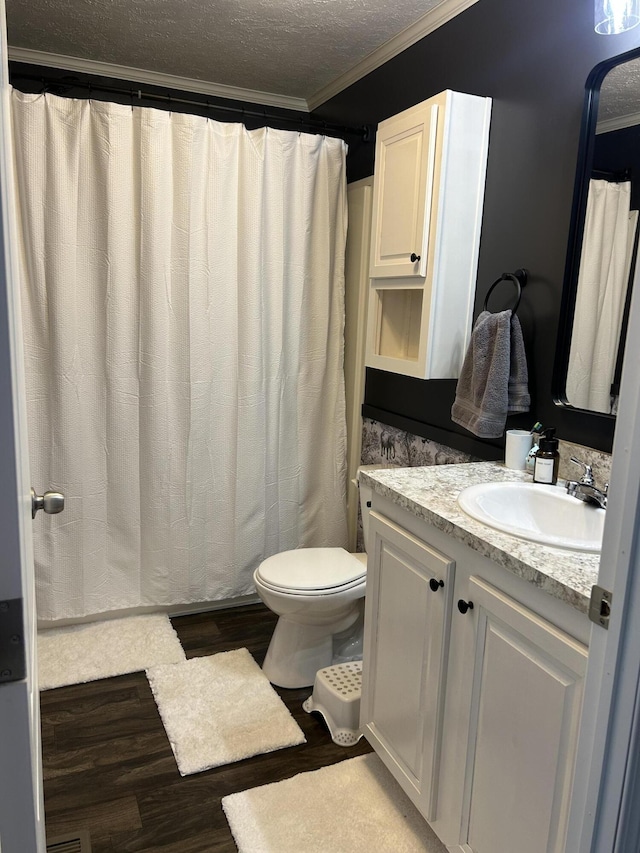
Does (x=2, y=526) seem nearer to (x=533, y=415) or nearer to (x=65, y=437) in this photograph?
(x=533, y=415)

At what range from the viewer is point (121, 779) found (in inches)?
76.8

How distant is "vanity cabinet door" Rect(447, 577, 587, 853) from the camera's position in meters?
1.21

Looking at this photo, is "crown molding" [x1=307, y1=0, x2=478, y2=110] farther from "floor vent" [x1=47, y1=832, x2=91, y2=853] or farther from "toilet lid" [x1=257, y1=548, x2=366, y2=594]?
"floor vent" [x1=47, y1=832, x2=91, y2=853]

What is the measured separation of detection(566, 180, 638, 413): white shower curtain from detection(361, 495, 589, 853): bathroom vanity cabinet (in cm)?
62

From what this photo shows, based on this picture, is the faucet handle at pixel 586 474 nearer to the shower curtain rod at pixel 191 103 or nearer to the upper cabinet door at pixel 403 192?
the upper cabinet door at pixel 403 192

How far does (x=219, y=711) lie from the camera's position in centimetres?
225

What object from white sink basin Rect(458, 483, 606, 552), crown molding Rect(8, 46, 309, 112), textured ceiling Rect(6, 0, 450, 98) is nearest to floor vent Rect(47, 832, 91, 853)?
white sink basin Rect(458, 483, 606, 552)

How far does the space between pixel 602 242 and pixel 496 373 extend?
1.48 ft

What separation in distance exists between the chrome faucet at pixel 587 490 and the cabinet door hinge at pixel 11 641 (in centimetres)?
133

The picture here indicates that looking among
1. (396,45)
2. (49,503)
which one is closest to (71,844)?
(49,503)

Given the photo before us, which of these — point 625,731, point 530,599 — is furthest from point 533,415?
point 625,731

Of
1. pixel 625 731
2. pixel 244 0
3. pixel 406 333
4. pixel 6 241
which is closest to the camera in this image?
pixel 6 241

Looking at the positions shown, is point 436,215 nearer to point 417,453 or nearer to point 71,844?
point 417,453

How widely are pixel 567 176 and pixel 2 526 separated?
1.71 m
